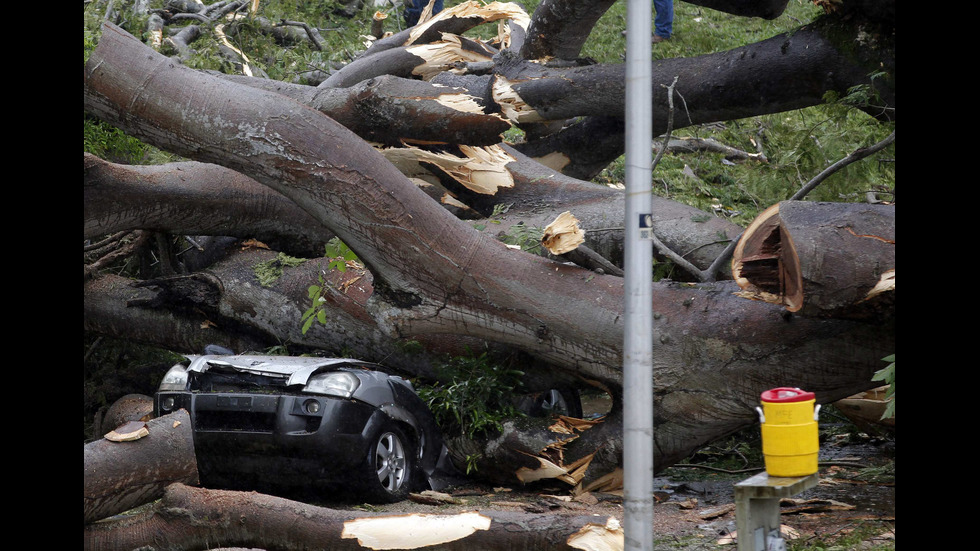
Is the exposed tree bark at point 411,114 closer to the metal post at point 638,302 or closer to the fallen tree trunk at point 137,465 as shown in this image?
the fallen tree trunk at point 137,465

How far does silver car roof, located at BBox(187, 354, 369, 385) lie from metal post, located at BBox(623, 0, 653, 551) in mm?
2864

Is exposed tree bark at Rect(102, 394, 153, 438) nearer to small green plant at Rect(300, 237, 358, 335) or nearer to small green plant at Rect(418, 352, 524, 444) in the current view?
small green plant at Rect(300, 237, 358, 335)

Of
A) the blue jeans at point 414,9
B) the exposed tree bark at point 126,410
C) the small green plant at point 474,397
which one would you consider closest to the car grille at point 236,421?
the small green plant at point 474,397

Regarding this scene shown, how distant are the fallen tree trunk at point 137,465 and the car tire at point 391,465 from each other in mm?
1118

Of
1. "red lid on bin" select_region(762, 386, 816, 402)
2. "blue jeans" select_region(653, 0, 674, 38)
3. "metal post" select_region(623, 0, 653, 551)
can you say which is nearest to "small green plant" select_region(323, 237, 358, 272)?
"metal post" select_region(623, 0, 653, 551)

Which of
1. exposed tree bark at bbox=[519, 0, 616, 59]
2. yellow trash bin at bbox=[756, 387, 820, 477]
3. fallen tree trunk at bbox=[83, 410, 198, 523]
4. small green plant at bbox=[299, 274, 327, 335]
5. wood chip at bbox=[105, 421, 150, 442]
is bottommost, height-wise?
fallen tree trunk at bbox=[83, 410, 198, 523]

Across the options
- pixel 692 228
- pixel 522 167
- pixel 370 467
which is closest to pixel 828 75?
pixel 692 228

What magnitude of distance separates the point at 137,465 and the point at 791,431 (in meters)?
3.24

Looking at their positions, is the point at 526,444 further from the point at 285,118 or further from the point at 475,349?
the point at 285,118

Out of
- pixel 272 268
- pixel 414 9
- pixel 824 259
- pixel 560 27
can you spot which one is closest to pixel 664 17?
pixel 414 9

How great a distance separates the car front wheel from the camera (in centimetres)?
541

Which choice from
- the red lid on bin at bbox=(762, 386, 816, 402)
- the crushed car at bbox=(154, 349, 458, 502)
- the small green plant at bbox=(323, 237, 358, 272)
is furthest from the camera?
the small green plant at bbox=(323, 237, 358, 272)

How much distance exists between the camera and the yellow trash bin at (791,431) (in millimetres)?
3271

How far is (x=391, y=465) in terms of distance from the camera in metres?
5.64
